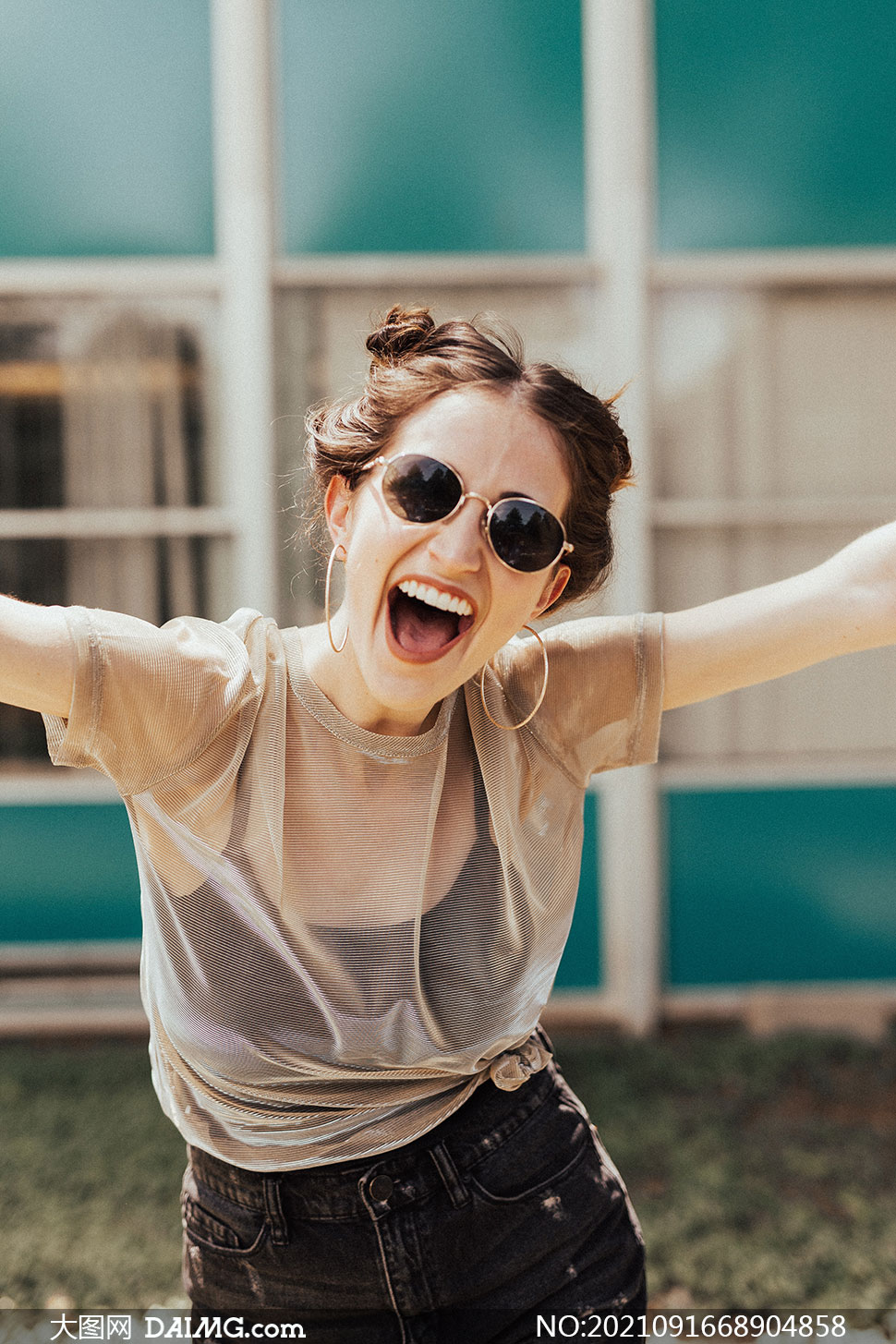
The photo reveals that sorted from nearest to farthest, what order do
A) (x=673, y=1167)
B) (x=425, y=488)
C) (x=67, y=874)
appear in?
(x=425, y=488) < (x=673, y=1167) < (x=67, y=874)

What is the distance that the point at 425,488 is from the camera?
4.59ft

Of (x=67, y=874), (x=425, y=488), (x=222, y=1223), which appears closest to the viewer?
(x=425, y=488)

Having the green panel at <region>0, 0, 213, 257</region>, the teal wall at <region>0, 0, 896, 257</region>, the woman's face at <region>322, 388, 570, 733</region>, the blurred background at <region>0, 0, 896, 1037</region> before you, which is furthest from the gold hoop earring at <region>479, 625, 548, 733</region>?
A: the green panel at <region>0, 0, 213, 257</region>

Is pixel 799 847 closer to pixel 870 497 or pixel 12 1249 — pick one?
pixel 870 497

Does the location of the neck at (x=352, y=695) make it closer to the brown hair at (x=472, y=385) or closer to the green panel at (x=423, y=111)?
the brown hair at (x=472, y=385)

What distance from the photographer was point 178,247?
4.16 metres

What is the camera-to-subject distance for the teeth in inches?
55.6

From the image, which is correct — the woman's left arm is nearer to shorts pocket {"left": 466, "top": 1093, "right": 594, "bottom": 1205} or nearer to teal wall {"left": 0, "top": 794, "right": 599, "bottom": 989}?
shorts pocket {"left": 466, "top": 1093, "right": 594, "bottom": 1205}

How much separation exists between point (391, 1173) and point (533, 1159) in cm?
21

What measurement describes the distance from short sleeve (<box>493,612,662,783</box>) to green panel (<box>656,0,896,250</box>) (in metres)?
3.10

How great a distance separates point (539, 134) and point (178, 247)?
1453 millimetres

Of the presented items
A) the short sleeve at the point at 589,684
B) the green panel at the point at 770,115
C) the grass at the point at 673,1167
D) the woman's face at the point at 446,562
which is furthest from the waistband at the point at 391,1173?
the green panel at the point at 770,115

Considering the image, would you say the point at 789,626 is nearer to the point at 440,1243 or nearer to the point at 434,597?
the point at 434,597

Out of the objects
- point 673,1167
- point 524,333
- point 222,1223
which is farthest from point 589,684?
point 524,333
